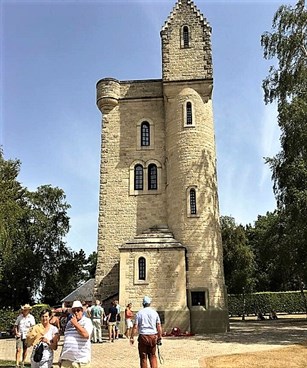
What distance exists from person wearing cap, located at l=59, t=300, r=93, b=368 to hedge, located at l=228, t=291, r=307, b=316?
32063 mm

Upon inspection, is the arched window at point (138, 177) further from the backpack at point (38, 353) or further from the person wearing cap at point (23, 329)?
the backpack at point (38, 353)

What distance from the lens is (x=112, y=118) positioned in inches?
1020

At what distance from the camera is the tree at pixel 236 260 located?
1345 inches

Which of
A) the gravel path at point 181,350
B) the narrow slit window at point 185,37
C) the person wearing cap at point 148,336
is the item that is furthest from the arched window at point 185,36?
the person wearing cap at point 148,336

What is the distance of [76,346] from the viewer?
6207mm

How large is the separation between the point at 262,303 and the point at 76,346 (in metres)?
34.0

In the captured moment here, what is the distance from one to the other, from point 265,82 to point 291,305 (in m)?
24.2

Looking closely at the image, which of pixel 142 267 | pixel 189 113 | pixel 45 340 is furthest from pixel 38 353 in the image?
pixel 189 113

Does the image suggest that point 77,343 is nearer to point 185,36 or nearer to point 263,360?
point 263,360

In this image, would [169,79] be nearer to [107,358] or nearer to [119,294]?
[119,294]

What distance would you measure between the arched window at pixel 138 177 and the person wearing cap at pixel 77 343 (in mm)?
18229

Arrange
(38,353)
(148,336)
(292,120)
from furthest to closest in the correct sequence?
1. (292,120)
2. (148,336)
3. (38,353)

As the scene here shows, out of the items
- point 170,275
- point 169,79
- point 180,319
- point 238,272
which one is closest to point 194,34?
point 169,79

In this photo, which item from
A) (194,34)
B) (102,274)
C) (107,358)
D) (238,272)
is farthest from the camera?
(238,272)
